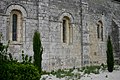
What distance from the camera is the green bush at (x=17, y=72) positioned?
23.0 feet

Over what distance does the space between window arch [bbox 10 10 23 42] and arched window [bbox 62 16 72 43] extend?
3701 mm

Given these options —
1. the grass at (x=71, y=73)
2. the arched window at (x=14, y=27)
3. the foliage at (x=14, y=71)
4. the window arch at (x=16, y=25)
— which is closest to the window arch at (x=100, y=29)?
the grass at (x=71, y=73)

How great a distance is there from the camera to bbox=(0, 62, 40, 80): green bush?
23.0 feet

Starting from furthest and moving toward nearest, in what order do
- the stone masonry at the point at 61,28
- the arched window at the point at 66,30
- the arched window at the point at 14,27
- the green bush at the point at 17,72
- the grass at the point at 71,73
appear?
1. the arched window at the point at 66,30
2. the arched window at the point at 14,27
3. the stone masonry at the point at 61,28
4. the grass at the point at 71,73
5. the green bush at the point at 17,72

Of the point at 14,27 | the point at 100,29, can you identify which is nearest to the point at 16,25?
the point at 14,27

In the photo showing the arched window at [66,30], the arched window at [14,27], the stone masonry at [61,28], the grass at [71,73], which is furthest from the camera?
the arched window at [66,30]

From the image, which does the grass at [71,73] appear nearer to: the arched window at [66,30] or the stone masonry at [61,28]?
the stone masonry at [61,28]

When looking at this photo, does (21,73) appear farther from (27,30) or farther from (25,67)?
(27,30)

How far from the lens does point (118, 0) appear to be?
908 inches

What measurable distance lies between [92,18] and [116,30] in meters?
3.14

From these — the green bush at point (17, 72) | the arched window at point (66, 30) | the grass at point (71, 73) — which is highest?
the arched window at point (66, 30)

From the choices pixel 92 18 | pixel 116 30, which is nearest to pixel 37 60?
pixel 92 18

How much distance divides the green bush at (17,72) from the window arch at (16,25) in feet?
23.4

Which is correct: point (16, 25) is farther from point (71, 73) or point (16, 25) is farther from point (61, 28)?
point (71, 73)
